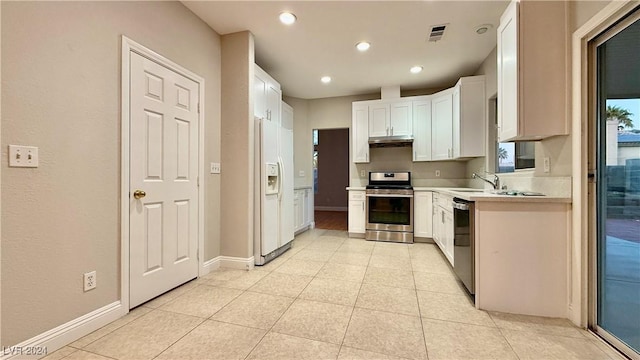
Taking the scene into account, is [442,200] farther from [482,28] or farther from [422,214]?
[482,28]

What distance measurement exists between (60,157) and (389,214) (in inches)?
155

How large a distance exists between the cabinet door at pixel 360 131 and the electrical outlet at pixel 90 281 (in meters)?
3.90

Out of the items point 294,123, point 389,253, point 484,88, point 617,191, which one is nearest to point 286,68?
point 294,123

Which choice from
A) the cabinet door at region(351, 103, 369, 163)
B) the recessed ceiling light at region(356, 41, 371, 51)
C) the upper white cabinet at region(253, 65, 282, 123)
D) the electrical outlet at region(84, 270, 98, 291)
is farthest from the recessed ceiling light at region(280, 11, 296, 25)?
the electrical outlet at region(84, 270, 98, 291)

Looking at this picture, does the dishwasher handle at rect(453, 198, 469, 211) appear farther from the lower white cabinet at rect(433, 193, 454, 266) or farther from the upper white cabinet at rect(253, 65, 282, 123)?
the upper white cabinet at rect(253, 65, 282, 123)

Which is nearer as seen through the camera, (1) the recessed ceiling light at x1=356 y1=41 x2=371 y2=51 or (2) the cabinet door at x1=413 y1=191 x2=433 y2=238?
(1) the recessed ceiling light at x1=356 y1=41 x2=371 y2=51

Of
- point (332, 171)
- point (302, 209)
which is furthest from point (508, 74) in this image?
point (332, 171)

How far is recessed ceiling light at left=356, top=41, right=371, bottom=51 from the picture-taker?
124 inches

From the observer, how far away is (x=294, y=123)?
5.33 meters

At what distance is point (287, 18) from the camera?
2.63m

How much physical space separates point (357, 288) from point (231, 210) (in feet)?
5.36

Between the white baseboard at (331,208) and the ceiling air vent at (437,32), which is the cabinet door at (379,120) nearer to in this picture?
the ceiling air vent at (437,32)

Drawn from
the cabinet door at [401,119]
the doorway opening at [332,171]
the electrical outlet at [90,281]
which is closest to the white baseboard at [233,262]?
the electrical outlet at [90,281]

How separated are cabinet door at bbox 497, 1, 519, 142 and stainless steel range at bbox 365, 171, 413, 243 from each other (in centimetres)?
193
